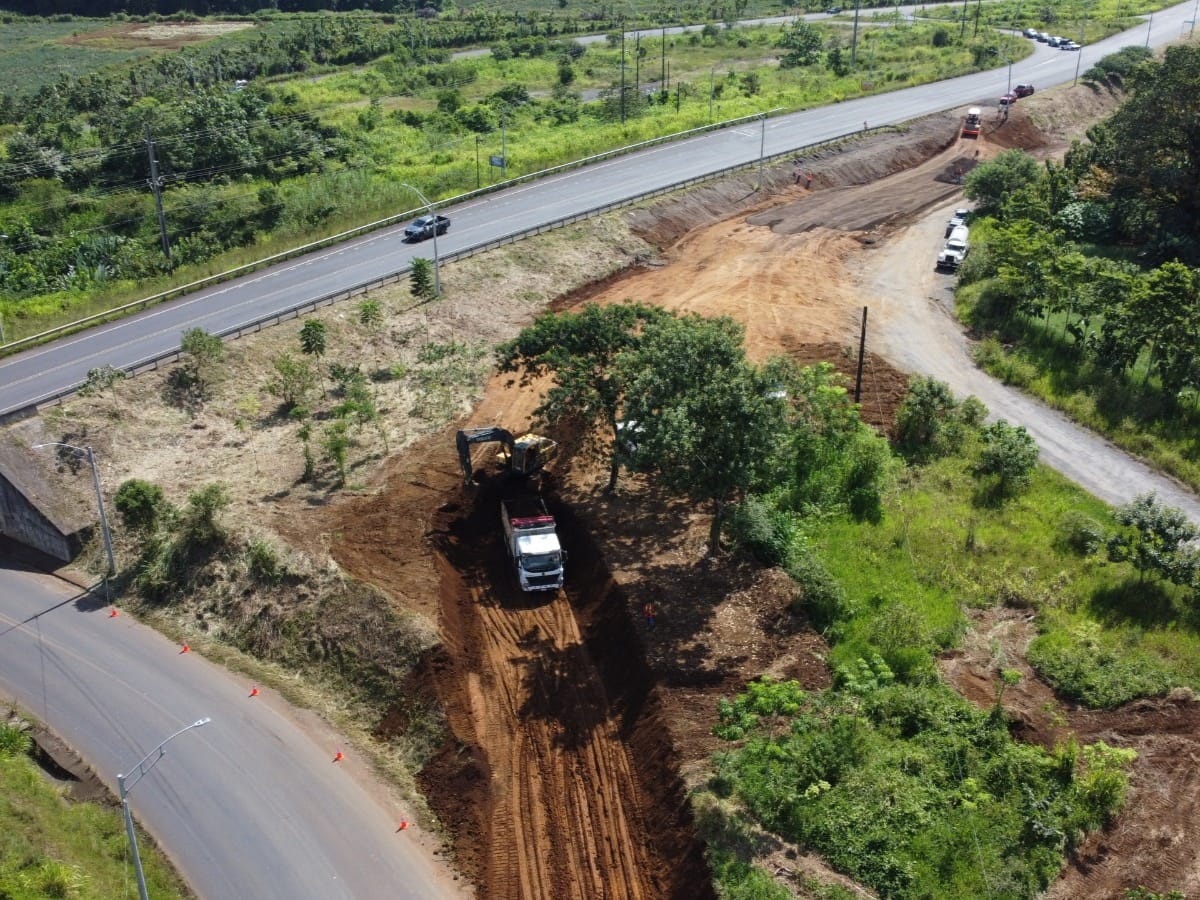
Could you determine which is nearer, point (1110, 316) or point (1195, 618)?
point (1195, 618)

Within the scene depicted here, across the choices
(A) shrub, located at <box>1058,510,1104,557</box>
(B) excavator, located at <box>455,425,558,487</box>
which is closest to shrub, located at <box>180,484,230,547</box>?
(B) excavator, located at <box>455,425,558,487</box>

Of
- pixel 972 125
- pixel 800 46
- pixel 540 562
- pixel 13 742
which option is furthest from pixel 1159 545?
pixel 800 46

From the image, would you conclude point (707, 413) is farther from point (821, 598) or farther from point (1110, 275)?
point (1110, 275)

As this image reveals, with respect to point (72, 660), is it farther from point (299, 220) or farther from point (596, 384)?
point (299, 220)

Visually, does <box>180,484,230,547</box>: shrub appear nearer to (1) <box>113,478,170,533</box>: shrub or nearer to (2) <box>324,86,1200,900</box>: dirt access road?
(1) <box>113,478,170,533</box>: shrub

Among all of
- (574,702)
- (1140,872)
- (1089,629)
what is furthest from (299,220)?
(1140,872)
